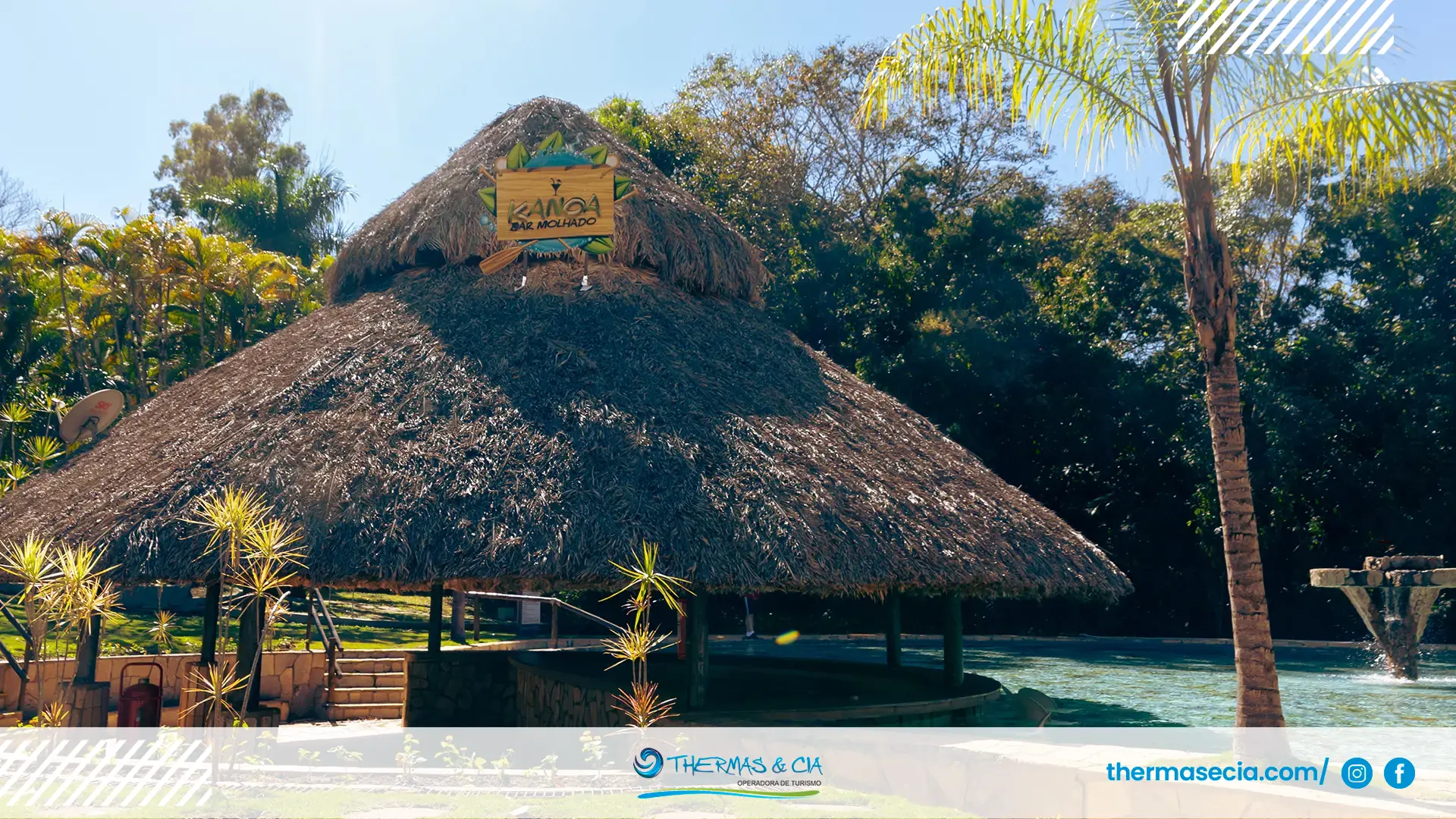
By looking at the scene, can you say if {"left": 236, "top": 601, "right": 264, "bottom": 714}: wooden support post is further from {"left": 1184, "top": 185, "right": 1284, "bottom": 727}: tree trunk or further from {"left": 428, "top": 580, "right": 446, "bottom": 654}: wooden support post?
{"left": 1184, "top": 185, "right": 1284, "bottom": 727}: tree trunk

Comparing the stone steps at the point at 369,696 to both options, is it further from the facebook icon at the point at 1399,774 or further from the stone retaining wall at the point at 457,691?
the facebook icon at the point at 1399,774

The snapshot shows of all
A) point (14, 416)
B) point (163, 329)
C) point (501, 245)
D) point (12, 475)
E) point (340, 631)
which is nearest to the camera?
point (501, 245)

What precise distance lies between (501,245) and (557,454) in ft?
14.3

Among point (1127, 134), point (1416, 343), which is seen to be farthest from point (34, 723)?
point (1416, 343)

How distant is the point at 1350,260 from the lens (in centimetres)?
2212

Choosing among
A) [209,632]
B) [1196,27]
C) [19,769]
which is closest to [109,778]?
[19,769]

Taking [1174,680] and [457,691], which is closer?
[457,691]

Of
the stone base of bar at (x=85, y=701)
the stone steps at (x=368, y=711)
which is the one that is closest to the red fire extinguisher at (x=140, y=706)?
the stone base of bar at (x=85, y=701)

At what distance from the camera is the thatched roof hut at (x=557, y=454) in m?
8.48

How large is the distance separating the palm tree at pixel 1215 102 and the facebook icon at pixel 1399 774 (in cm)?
74

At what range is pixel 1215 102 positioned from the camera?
28.7 ft

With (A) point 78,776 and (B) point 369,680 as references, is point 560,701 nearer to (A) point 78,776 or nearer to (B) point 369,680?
(A) point 78,776

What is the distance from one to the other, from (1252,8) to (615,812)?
728 cm

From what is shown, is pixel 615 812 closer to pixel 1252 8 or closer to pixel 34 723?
pixel 34 723
